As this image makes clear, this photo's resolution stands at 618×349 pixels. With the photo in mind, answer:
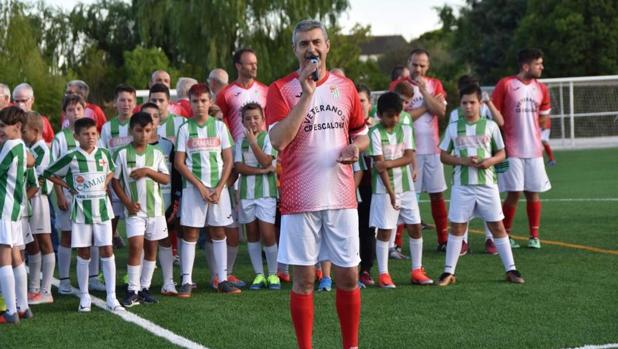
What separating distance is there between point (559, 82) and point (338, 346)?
87.7ft

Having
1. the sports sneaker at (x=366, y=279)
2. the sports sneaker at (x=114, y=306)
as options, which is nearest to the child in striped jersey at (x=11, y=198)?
the sports sneaker at (x=114, y=306)

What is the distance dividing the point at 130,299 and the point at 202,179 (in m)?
1.30

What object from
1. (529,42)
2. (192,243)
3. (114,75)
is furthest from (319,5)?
(192,243)

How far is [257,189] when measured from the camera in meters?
9.55

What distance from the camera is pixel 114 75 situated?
49.3m

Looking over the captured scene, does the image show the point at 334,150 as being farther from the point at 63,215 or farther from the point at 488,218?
the point at 63,215

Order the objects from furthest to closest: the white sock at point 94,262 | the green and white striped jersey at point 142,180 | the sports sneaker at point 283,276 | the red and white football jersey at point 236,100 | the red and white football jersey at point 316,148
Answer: the red and white football jersey at point 236,100 → the sports sneaker at point 283,276 → the white sock at point 94,262 → the green and white striped jersey at point 142,180 → the red and white football jersey at point 316,148

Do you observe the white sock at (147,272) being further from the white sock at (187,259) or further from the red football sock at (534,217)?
the red football sock at (534,217)

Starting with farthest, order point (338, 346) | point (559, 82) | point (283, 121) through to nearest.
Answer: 1. point (559, 82)
2. point (338, 346)
3. point (283, 121)

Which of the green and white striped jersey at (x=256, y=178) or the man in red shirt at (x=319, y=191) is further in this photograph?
the green and white striped jersey at (x=256, y=178)

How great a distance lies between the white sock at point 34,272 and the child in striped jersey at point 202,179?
4.15 feet

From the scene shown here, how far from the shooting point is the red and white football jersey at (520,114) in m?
11.5

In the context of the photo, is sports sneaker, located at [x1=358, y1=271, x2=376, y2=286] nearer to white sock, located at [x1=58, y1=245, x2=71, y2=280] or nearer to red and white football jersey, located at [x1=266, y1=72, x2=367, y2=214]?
white sock, located at [x1=58, y1=245, x2=71, y2=280]

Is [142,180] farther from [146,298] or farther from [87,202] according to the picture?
[146,298]
